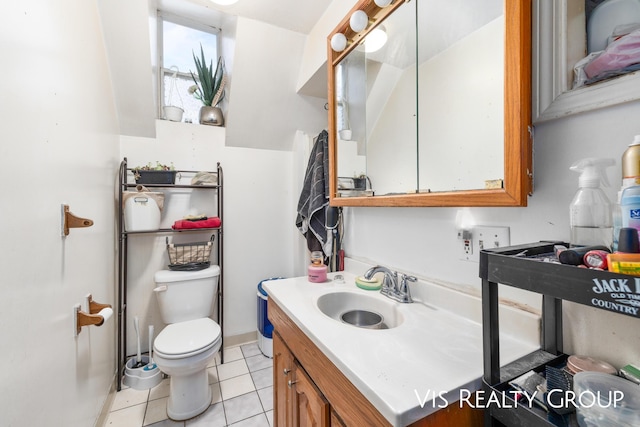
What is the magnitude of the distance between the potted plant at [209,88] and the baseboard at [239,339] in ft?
5.65

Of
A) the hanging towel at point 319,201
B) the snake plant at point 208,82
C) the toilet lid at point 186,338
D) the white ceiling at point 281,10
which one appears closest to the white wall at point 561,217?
the hanging towel at point 319,201

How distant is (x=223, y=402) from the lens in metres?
1.57

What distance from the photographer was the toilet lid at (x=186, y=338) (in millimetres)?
1379

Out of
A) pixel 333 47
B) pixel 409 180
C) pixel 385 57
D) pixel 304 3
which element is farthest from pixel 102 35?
pixel 409 180

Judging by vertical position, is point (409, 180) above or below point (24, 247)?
above

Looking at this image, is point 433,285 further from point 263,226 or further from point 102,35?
point 102,35

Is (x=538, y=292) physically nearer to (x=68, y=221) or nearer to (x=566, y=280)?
(x=566, y=280)

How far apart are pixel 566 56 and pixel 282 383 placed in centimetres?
138

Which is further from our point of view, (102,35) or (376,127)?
(102,35)

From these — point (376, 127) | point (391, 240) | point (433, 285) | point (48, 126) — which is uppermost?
point (376, 127)

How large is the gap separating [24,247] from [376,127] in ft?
4.35

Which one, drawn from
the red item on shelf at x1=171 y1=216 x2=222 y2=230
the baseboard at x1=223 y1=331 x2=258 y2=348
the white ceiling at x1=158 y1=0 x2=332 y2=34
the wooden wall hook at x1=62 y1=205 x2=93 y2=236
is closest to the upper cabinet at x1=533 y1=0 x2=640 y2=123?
the white ceiling at x1=158 y1=0 x2=332 y2=34

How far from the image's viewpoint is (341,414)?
66 cm

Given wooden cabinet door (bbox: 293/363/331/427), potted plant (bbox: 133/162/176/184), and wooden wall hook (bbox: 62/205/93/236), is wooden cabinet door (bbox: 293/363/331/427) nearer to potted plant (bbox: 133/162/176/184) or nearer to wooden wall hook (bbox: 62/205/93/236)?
wooden wall hook (bbox: 62/205/93/236)
